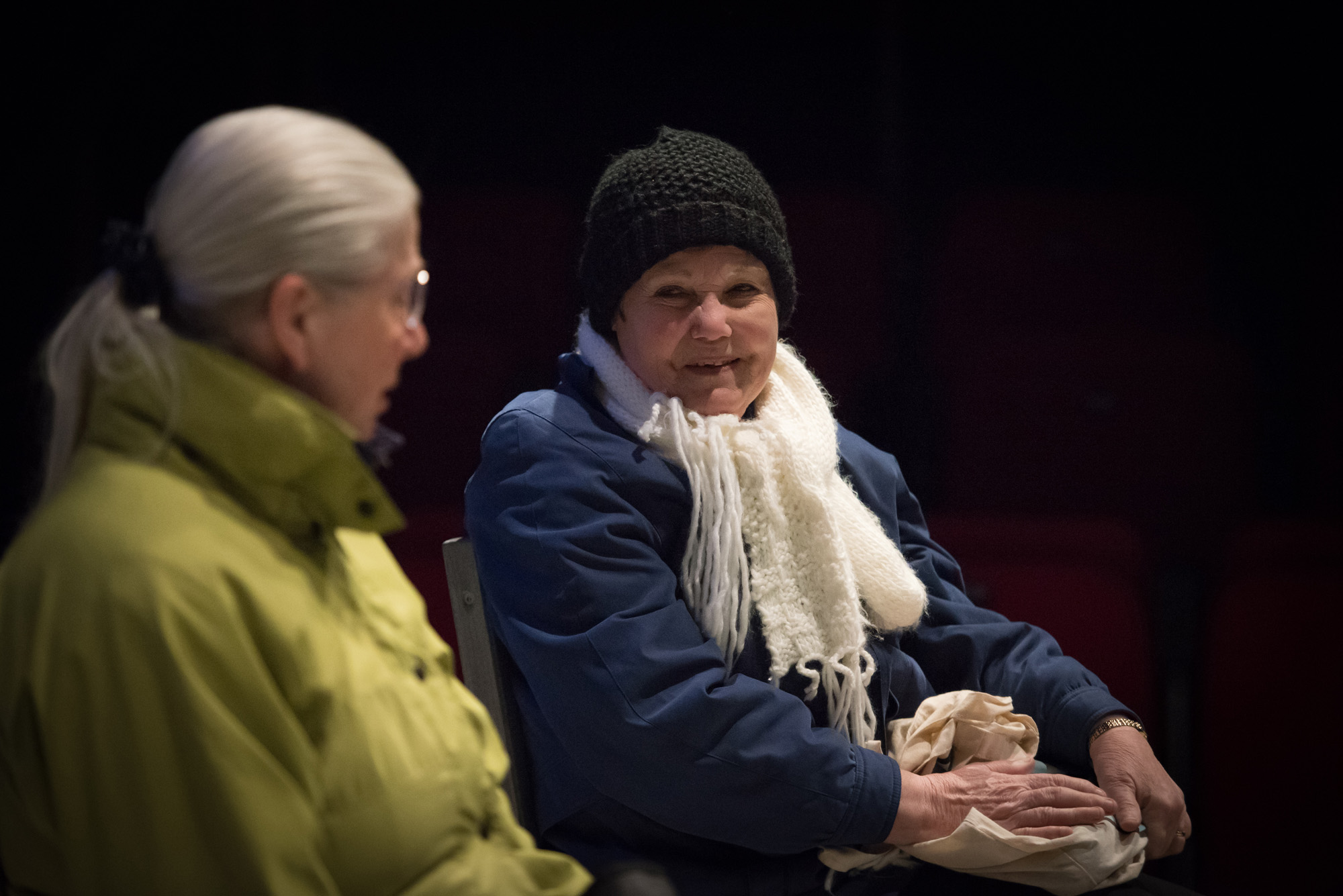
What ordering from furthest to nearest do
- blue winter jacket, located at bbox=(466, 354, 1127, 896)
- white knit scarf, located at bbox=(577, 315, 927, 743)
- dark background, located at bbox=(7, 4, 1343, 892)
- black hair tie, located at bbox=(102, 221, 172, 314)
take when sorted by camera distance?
dark background, located at bbox=(7, 4, 1343, 892)
white knit scarf, located at bbox=(577, 315, 927, 743)
blue winter jacket, located at bbox=(466, 354, 1127, 896)
black hair tie, located at bbox=(102, 221, 172, 314)

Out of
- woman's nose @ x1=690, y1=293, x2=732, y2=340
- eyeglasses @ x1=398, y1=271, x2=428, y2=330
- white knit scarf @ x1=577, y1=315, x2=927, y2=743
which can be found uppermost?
eyeglasses @ x1=398, y1=271, x2=428, y2=330

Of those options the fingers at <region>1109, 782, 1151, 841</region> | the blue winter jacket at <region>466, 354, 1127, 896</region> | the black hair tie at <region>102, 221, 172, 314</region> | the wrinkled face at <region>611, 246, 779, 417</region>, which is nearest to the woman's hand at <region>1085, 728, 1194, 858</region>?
the fingers at <region>1109, 782, 1151, 841</region>

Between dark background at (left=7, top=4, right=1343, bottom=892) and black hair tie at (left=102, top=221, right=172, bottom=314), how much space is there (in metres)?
1.32

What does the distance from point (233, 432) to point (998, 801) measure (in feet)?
2.97

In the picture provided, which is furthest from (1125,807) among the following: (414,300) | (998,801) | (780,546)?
(414,300)

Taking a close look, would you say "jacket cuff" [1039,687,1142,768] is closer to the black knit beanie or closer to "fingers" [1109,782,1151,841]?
"fingers" [1109,782,1151,841]

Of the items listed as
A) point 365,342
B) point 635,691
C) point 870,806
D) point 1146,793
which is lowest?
point 1146,793

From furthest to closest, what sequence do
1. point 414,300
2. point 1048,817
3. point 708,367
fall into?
point 708,367, point 1048,817, point 414,300

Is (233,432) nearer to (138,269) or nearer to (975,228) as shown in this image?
(138,269)

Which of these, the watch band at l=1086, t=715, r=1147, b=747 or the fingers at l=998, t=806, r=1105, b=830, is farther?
the watch band at l=1086, t=715, r=1147, b=747

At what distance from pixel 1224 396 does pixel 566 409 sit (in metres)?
1.78

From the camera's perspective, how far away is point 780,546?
1.42 meters

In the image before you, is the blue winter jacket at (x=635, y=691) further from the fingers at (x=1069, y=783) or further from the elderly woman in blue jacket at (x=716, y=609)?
the fingers at (x=1069, y=783)

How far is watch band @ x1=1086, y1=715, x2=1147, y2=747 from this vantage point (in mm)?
1495
